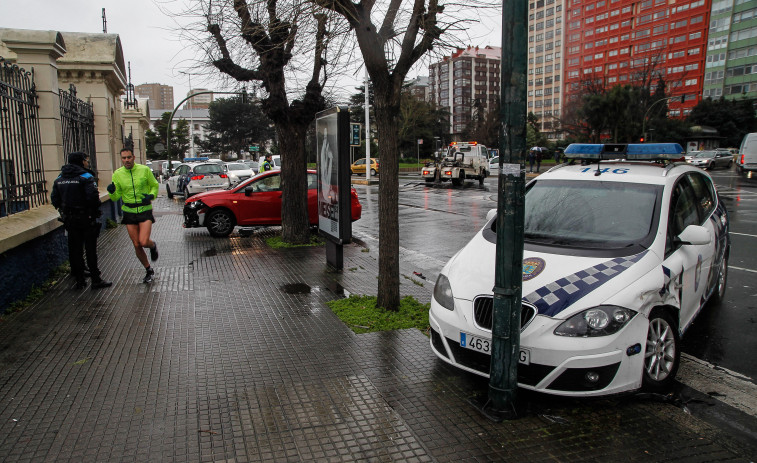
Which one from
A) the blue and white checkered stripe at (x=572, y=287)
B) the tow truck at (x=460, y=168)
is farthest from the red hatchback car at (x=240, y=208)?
the tow truck at (x=460, y=168)

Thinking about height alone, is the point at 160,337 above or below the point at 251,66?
below

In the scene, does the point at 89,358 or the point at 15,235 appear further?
the point at 15,235

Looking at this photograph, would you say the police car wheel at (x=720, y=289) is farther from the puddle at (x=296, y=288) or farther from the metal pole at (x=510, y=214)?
the puddle at (x=296, y=288)

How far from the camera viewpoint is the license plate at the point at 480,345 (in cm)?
384

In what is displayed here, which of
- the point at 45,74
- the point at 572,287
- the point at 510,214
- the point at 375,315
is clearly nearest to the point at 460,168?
the point at 45,74

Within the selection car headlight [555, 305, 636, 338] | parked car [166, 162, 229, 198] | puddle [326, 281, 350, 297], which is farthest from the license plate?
parked car [166, 162, 229, 198]

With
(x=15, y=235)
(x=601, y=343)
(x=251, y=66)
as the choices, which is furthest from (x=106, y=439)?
(x=251, y=66)

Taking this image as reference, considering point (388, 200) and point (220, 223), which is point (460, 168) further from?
point (388, 200)

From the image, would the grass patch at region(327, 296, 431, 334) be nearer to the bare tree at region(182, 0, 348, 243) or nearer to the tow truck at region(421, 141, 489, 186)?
the bare tree at region(182, 0, 348, 243)

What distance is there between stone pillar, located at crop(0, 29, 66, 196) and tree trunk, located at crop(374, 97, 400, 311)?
21.0ft

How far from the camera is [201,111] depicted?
14312 cm

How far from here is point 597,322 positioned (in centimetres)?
377

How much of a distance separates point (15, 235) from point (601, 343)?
670 cm

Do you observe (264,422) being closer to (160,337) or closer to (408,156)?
(160,337)
